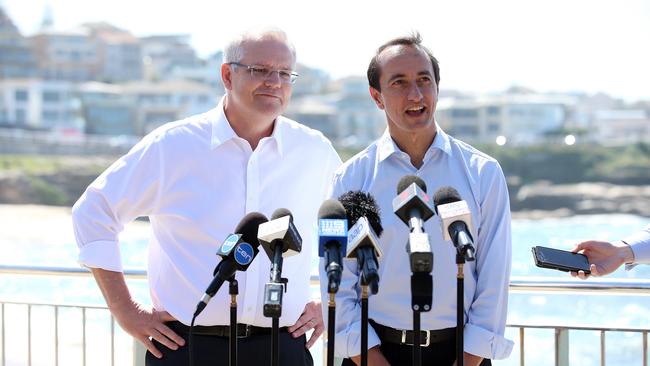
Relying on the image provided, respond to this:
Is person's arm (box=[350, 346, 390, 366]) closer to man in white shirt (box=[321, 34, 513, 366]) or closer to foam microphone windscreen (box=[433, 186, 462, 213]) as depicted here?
man in white shirt (box=[321, 34, 513, 366])

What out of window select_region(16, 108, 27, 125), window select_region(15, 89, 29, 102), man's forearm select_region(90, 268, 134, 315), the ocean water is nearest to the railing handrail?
the ocean water

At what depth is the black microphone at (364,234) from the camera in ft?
6.45

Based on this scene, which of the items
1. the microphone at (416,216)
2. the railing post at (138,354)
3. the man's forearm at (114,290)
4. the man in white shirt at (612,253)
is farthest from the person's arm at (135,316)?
the man in white shirt at (612,253)

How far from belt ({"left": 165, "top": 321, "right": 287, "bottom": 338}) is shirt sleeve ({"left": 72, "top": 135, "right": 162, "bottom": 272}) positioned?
278 mm

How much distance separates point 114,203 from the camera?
2.97 metres

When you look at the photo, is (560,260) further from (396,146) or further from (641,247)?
(396,146)

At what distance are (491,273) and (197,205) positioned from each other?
3.33 ft

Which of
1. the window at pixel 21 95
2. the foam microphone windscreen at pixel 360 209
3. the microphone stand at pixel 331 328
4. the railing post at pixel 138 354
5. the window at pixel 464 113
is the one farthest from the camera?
the window at pixel 21 95

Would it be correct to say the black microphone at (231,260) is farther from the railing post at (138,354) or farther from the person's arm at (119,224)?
the railing post at (138,354)

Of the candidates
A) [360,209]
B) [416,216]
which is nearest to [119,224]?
[360,209]

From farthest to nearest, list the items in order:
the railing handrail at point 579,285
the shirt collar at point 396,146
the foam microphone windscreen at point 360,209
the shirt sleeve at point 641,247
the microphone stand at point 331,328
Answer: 1. the railing handrail at point 579,285
2. the shirt sleeve at point 641,247
3. the shirt collar at point 396,146
4. the foam microphone windscreen at point 360,209
5. the microphone stand at point 331,328

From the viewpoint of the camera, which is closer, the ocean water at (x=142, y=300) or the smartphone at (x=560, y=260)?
the smartphone at (x=560, y=260)

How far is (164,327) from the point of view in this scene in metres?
2.93

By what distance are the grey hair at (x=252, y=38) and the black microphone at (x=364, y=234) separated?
0.85 metres
